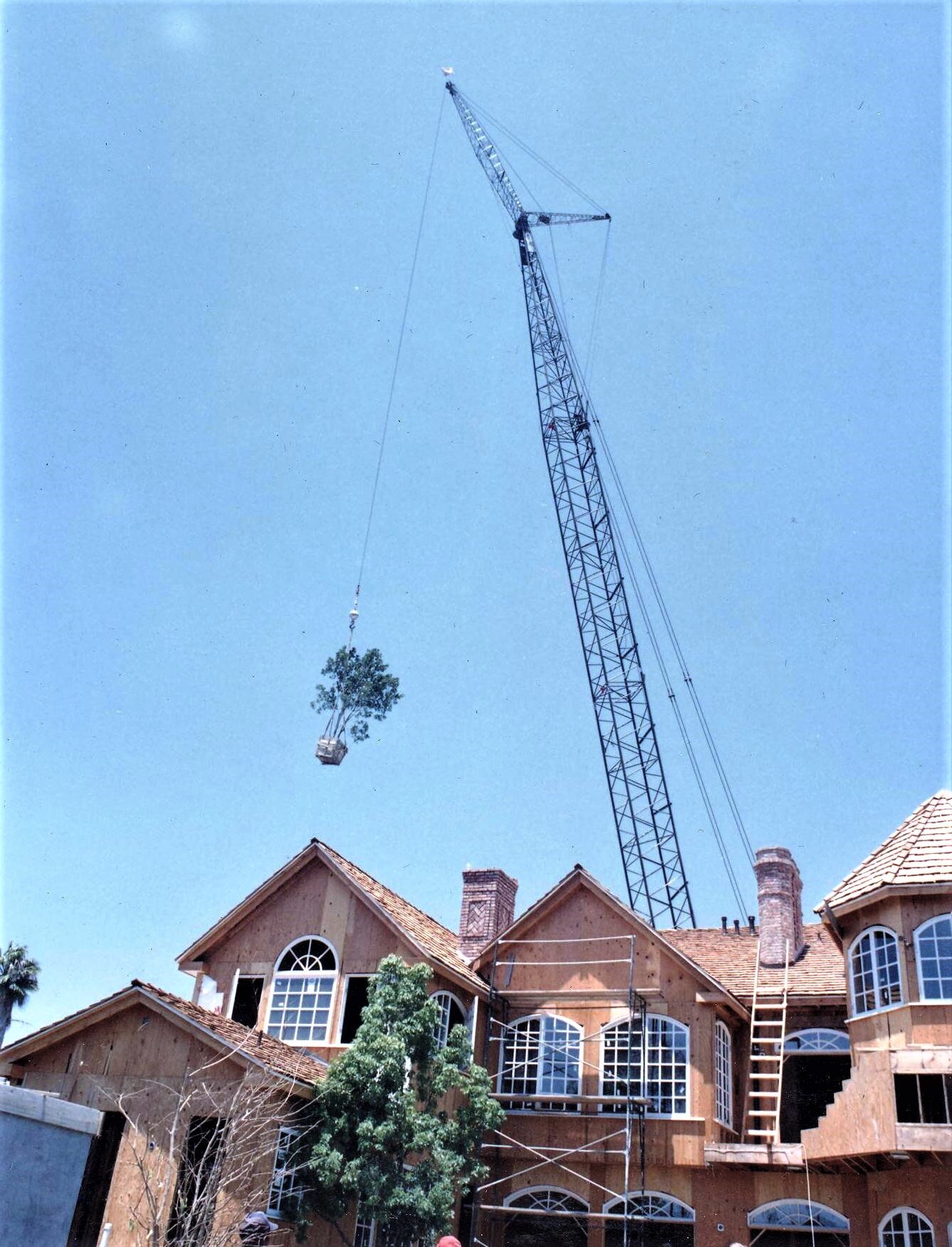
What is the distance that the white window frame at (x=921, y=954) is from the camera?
2031 centimetres

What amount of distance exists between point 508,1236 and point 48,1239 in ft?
47.3

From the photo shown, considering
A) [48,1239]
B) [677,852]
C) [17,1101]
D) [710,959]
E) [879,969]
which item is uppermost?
[677,852]

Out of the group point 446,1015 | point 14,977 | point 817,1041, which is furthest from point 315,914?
point 14,977

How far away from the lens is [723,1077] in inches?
985

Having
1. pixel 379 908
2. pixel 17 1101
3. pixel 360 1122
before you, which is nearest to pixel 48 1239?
pixel 17 1101

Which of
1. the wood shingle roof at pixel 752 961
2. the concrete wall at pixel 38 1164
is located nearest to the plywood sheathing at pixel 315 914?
the wood shingle roof at pixel 752 961

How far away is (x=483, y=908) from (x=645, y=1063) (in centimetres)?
590

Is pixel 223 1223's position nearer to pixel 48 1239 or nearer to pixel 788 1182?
pixel 48 1239

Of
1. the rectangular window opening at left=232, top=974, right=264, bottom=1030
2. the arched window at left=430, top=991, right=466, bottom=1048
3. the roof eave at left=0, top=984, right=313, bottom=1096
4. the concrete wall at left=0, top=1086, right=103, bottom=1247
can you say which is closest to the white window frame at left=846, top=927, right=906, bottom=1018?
the arched window at left=430, top=991, right=466, bottom=1048

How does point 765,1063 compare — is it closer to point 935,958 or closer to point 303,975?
point 935,958

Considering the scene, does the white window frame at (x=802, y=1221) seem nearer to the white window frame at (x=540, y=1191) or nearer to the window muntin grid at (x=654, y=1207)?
the window muntin grid at (x=654, y=1207)

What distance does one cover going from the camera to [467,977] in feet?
84.0

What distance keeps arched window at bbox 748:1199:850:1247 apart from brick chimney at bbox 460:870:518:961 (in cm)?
864

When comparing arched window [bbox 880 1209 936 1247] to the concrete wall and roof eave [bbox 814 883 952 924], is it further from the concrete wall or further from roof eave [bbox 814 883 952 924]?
the concrete wall
